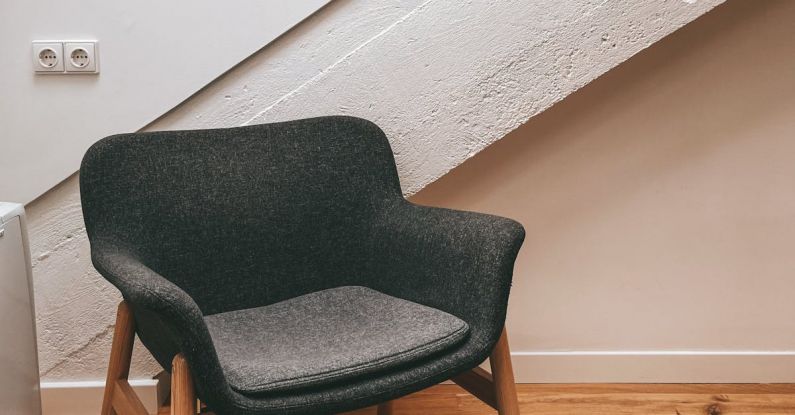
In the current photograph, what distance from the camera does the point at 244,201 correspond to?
1759 millimetres

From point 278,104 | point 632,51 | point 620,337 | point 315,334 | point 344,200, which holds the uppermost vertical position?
point 632,51

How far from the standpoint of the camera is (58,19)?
6.40 feet

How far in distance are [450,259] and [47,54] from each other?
1.15m

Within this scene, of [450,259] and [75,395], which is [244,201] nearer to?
[450,259]

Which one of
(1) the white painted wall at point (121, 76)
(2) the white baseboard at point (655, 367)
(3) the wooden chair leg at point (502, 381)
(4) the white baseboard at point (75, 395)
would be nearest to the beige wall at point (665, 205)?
(2) the white baseboard at point (655, 367)

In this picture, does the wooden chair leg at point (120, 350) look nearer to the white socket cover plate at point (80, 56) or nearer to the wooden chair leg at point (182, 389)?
the wooden chair leg at point (182, 389)

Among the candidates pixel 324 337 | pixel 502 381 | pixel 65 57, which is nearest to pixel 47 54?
pixel 65 57

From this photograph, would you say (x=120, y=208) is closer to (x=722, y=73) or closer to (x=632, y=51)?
(x=632, y=51)

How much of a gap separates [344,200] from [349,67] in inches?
14.9

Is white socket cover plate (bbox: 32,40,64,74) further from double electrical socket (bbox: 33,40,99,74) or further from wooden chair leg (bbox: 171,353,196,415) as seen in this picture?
wooden chair leg (bbox: 171,353,196,415)

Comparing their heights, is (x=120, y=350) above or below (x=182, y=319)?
below

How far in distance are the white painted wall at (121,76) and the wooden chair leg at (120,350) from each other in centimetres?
56

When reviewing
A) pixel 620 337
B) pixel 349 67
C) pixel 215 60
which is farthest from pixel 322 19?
pixel 620 337

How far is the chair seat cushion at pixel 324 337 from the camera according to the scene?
1.30 m
